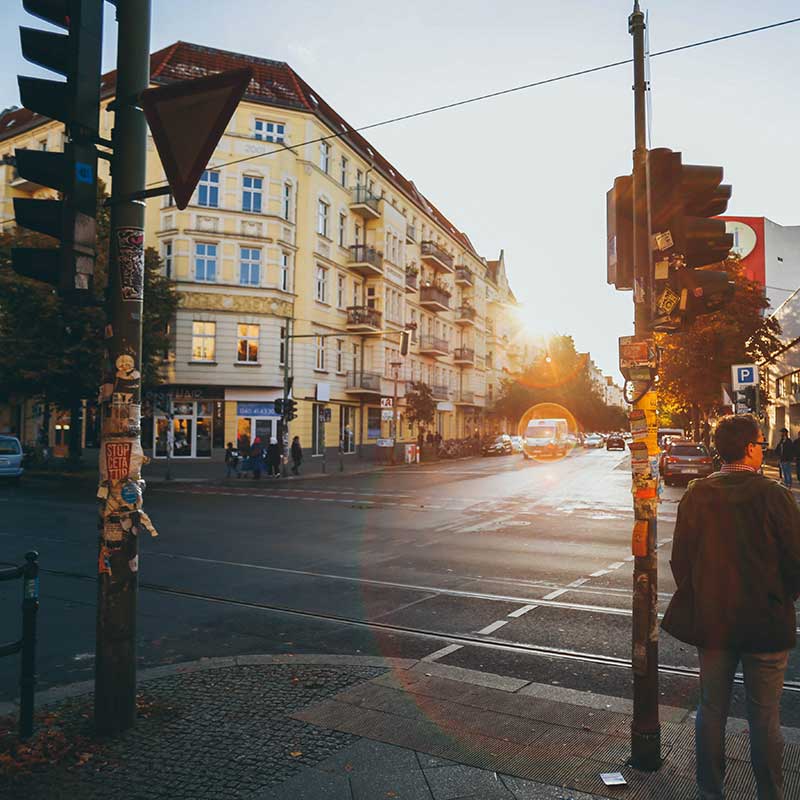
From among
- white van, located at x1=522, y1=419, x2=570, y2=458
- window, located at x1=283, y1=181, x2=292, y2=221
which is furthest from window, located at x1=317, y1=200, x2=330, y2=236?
white van, located at x1=522, y1=419, x2=570, y2=458

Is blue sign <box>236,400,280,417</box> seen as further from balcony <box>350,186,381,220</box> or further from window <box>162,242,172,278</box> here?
balcony <box>350,186,381,220</box>

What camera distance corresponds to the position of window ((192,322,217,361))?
36.6 m

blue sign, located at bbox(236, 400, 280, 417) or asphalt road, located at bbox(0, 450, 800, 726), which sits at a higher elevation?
blue sign, located at bbox(236, 400, 280, 417)

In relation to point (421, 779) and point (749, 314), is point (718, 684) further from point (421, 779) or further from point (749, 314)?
point (749, 314)

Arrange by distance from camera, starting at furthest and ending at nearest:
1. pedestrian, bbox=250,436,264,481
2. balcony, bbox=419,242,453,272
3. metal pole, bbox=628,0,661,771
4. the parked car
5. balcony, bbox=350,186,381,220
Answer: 1. balcony, bbox=419,242,453,272
2. balcony, bbox=350,186,381,220
3. pedestrian, bbox=250,436,264,481
4. the parked car
5. metal pole, bbox=628,0,661,771

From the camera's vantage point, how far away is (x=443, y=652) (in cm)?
635

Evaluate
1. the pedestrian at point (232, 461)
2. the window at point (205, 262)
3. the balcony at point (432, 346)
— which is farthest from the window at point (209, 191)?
the balcony at point (432, 346)

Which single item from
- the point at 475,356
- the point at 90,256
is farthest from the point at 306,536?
the point at 475,356

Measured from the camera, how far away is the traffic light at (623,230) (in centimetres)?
465

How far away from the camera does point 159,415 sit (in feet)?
123

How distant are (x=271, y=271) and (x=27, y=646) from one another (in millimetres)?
34691

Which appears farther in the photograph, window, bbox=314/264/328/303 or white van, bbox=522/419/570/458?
white van, bbox=522/419/570/458

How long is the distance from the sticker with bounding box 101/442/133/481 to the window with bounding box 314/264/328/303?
37450mm

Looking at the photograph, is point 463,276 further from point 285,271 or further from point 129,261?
point 129,261
